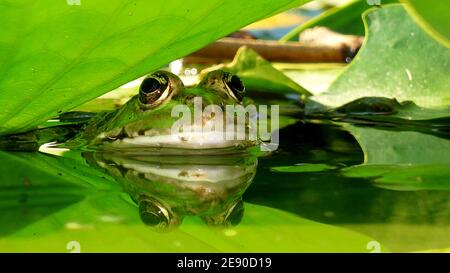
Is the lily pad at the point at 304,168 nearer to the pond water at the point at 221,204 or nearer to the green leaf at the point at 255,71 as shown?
the pond water at the point at 221,204

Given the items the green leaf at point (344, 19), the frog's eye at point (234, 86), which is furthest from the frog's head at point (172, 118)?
the green leaf at point (344, 19)

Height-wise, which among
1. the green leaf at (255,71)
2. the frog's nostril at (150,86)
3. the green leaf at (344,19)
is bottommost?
the frog's nostril at (150,86)

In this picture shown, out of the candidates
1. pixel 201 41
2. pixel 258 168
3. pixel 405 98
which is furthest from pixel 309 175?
pixel 405 98

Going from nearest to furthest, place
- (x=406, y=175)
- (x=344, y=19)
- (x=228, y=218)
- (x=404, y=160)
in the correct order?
(x=228, y=218) < (x=406, y=175) < (x=404, y=160) < (x=344, y=19)

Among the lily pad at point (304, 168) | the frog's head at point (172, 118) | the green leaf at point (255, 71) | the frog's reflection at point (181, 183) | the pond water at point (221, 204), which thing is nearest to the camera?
the pond water at point (221, 204)

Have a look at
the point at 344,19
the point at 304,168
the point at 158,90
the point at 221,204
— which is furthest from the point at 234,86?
the point at 344,19

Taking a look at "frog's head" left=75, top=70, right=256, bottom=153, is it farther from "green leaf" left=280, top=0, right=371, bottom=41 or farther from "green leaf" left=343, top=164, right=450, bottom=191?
"green leaf" left=280, top=0, right=371, bottom=41

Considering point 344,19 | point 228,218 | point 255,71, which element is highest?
point 344,19

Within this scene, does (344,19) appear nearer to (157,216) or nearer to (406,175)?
(406,175)

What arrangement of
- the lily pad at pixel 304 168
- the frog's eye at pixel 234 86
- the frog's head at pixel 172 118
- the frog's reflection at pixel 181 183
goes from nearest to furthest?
the frog's reflection at pixel 181 183
the lily pad at pixel 304 168
the frog's head at pixel 172 118
the frog's eye at pixel 234 86
